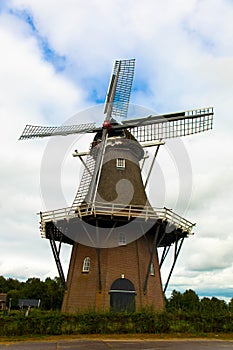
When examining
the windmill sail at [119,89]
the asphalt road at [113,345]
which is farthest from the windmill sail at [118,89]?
the asphalt road at [113,345]

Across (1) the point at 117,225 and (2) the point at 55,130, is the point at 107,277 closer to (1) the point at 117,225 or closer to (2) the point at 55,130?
(1) the point at 117,225

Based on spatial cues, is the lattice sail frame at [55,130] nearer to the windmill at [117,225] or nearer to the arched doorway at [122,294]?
the windmill at [117,225]

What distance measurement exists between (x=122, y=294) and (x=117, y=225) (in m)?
3.49

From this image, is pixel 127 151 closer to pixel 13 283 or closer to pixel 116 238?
pixel 116 238

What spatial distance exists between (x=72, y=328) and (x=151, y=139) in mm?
12187

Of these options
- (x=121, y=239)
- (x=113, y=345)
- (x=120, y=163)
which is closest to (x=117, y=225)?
(x=121, y=239)

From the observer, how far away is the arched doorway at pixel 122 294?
17891mm

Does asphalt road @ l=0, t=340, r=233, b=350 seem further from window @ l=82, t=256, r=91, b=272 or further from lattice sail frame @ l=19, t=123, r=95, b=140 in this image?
lattice sail frame @ l=19, t=123, r=95, b=140

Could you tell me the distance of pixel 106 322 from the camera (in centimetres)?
1466

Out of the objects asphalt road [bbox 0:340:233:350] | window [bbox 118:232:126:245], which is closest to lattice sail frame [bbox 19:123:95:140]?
window [bbox 118:232:126:245]

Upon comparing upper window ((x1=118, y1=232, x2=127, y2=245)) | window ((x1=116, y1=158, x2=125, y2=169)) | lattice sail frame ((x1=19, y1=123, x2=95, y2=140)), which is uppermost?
lattice sail frame ((x1=19, y1=123, x2=95, y2=140))

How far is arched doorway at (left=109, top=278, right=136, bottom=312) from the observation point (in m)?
17.9

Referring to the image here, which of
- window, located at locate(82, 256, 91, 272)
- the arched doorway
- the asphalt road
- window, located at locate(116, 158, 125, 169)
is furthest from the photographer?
window, located at locate(116, 158, 125, 169)

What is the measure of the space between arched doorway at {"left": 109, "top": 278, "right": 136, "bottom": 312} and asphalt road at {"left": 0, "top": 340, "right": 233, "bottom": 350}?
4.82 metres
